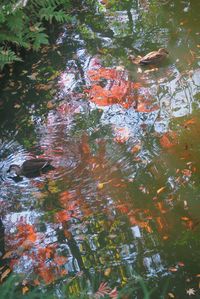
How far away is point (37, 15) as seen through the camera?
29.3ft

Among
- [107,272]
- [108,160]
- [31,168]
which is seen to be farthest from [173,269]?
[31,168]

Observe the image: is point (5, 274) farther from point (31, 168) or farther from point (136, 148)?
point (136, 148)

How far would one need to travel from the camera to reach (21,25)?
802cm

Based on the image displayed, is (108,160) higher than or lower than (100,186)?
higher

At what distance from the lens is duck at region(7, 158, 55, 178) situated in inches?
235

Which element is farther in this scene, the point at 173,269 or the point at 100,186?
the point at 100,186

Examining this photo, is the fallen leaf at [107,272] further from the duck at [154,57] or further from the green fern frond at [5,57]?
the green fern frond at [5,57]

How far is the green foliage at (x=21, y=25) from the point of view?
7.81 m

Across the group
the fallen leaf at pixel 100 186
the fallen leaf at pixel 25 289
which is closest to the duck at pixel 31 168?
the fallen leaf at pixel 100 186

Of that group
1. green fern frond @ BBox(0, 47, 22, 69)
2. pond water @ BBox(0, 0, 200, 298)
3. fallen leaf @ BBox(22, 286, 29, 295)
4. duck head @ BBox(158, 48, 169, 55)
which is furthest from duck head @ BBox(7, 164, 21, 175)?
duck head @ BBox(158, 48, 169, 55)

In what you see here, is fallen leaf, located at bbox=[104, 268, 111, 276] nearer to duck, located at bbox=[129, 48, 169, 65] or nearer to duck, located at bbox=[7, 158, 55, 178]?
duck, located at bbox=[7, 158, 55, 178]

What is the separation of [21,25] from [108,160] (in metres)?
3.39

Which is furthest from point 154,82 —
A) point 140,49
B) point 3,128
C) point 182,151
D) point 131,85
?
point 3,128

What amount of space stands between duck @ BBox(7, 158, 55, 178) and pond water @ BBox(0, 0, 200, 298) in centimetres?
8
